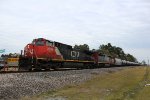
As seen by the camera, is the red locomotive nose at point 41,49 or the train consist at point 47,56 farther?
the red locomotive nose at point 41,49

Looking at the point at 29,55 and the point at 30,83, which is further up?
the point at 29,55

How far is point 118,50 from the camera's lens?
190000 millimetres

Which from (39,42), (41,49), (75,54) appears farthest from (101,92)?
(75,54)

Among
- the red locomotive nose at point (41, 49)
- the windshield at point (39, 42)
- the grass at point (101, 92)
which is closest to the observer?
the grass at point (101, 92)

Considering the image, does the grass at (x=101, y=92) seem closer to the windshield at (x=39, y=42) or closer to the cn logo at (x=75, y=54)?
the windshield at (x=39, y=42)

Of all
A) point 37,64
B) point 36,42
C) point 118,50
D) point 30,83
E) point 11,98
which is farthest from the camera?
point 118,50

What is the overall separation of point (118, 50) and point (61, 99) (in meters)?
177

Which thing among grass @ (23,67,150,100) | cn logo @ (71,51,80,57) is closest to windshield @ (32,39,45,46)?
cn logo @ (71,51,80,57)

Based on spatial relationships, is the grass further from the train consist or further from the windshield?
the windshield

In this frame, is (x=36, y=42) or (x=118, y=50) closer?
(x=36, y=42)

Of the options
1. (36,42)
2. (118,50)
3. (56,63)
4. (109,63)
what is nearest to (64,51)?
(56,63)

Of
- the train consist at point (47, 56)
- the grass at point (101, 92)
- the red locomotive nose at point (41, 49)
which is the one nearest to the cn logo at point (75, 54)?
the train consist at point (47, 56)

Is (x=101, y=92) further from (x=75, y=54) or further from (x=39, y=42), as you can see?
(x=75, y=54)

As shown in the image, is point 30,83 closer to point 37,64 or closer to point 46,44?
point 37,64
